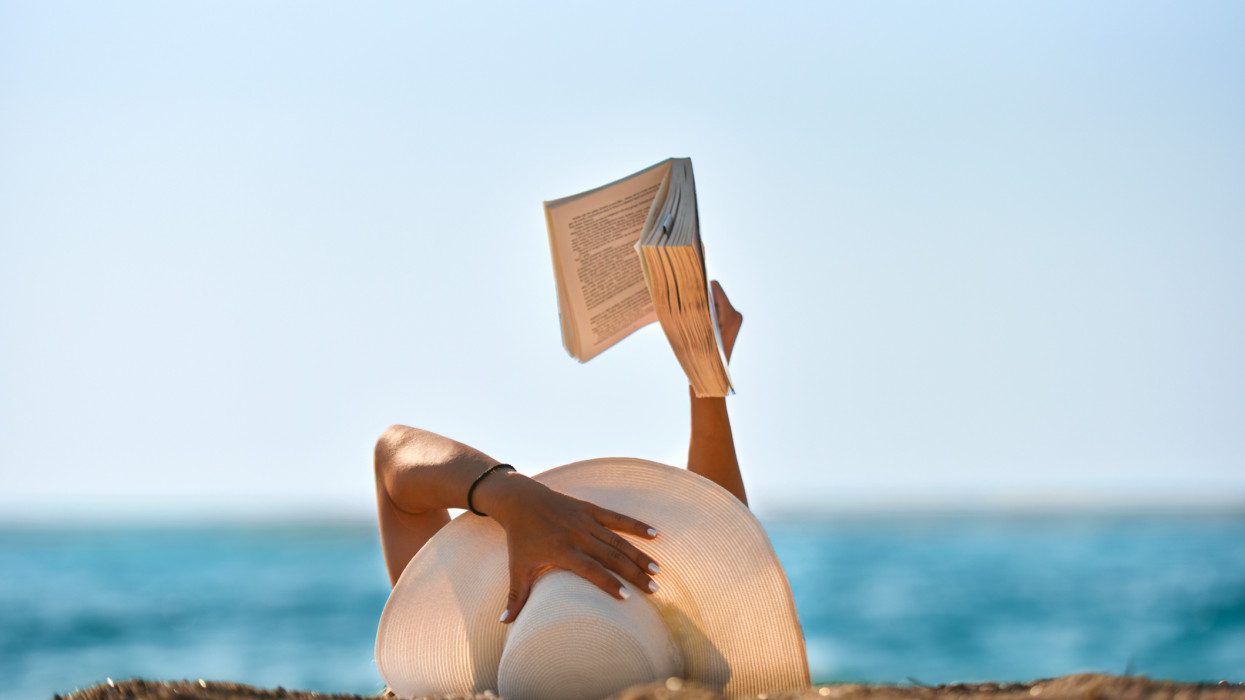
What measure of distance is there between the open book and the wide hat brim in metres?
0.45

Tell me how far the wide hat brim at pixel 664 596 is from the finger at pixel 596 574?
5.8 inches

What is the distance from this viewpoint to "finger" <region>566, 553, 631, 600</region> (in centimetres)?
175

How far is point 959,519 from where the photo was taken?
37.7 meters

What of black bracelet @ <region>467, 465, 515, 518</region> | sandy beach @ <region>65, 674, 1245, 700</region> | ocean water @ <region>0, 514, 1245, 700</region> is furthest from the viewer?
ocean water @ <region>0, 514, 1245, 700</region>

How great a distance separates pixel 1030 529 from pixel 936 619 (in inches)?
685

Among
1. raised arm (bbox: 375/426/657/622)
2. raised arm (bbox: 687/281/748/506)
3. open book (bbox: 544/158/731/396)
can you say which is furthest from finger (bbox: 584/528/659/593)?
raised arm (bbox: 687/281/748/506)

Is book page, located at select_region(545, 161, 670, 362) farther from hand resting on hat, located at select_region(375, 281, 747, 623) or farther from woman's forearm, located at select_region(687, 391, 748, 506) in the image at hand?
hand resting on hat, located at select_region(375, 281, 747, 623)

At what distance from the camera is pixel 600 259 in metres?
2.41

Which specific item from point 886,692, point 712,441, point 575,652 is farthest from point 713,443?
point 886,692

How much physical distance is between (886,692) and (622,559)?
21.5 inches

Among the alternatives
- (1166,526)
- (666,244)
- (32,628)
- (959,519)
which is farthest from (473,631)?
(959,519)

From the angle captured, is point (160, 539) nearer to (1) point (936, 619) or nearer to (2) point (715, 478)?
(1) point (936, 619)

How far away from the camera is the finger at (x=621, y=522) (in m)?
1.84

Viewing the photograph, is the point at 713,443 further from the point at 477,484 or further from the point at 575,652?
the point at 575,652
